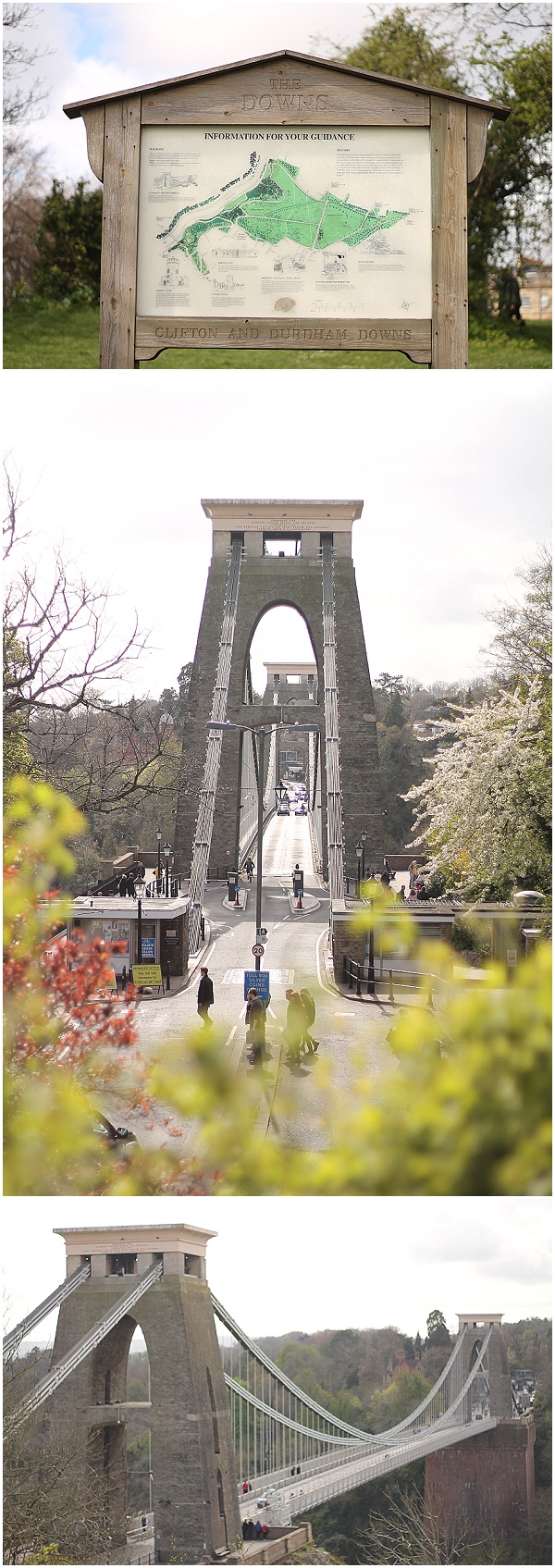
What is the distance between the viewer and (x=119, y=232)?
18.1 feet

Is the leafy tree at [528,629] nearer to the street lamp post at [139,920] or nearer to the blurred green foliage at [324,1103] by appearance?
the blurred green foliage at [324,1103]

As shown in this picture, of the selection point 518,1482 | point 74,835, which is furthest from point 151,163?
point 518,1482

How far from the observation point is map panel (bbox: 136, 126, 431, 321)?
5.48 metres

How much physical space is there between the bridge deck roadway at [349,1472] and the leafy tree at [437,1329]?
75.6 inches

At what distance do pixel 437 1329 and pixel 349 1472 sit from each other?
3.91m

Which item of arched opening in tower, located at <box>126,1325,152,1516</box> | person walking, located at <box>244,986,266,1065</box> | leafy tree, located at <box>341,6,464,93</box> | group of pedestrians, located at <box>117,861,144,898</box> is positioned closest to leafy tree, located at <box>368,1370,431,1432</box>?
arched opening in tower, located at <box>126,1325,152,1516</box>

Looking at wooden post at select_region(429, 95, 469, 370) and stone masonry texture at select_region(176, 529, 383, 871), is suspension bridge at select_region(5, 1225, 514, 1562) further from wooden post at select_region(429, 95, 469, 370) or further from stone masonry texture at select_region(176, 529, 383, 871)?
wooden post at select_region(429, 95, 469, 370)

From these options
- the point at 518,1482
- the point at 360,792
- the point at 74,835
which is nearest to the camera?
the point at 74,835

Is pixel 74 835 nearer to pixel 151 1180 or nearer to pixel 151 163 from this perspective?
pixel 151 1180

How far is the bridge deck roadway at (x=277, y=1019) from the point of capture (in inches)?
205

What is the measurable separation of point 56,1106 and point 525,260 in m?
9.01

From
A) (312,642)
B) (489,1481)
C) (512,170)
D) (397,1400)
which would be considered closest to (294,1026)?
(312,642)

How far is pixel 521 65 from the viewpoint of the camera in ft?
34.2

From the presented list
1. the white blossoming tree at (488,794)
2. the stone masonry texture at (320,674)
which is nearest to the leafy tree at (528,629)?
the white blossoming tree at (488,794)
